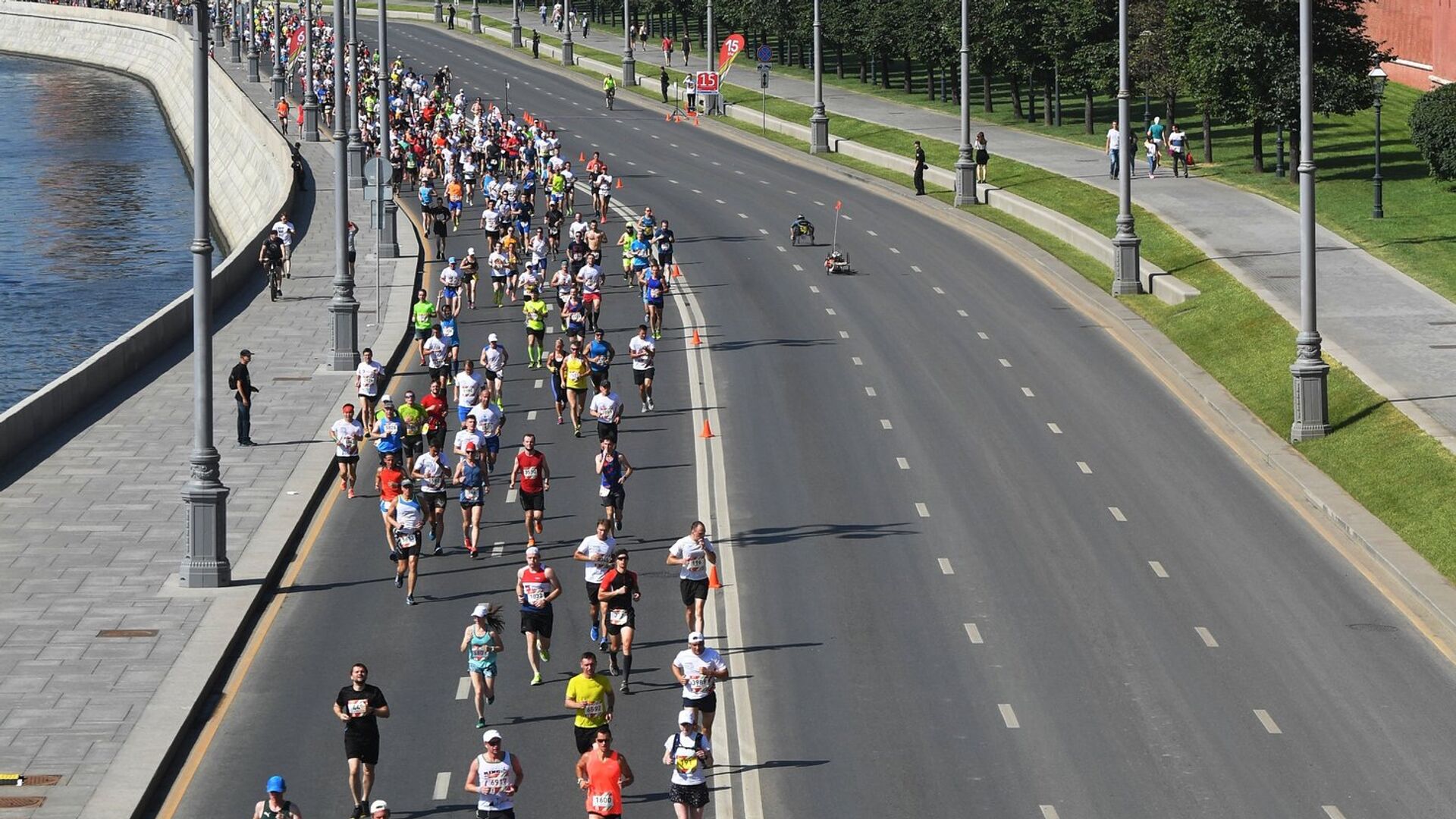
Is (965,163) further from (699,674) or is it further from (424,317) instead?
(699,674)

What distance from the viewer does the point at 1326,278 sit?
4381cm

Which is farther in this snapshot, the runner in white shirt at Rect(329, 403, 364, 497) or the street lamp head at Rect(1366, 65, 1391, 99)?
the street lamp head at Rect(1366, 65, 1391, 99)

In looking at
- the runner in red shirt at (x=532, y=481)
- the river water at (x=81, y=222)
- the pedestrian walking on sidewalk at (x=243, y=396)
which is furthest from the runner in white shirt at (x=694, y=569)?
the river water at (x=81, y=222)

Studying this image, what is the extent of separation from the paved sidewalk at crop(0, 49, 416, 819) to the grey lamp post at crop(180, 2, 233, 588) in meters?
0.36

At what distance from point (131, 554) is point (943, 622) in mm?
10206

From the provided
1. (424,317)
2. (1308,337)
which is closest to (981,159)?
(424,317)

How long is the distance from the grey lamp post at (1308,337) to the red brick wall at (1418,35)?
4164 centimetres

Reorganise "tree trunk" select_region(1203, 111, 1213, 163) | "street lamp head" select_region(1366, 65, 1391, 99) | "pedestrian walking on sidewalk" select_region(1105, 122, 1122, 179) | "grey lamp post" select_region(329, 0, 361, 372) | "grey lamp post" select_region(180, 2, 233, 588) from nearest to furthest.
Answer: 1. "grey lamp post" select_region(180, 2, 233, 588)
2. "grey lamp post" select_region(329, 0, 361, 372)
3. "street lamp head" select_region(1366, 65, 1391, 99)
4. "pedestrian walking on sidewalk" select_region(1105, 122, 1122, 179)
5. "tree trunk" select_region(1203, 111, 1213, 163)

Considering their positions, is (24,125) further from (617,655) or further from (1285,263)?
(617,655)

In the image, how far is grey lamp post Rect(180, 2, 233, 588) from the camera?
84.6 feet

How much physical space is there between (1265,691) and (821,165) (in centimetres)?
4623

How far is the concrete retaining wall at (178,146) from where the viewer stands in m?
35.4

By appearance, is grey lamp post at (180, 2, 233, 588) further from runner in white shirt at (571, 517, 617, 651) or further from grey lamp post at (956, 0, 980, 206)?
grey lamp post at (956, 0, 980, 206)

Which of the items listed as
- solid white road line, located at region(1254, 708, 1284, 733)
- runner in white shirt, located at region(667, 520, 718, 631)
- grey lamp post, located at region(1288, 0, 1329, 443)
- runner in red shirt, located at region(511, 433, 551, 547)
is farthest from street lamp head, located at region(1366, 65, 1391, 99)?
runner in white shirt, located at region(667, 520, 718, 631)
